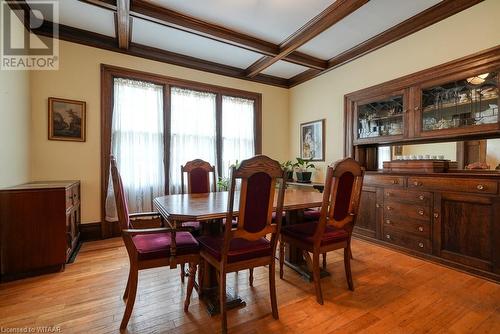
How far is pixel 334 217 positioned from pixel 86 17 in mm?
3562

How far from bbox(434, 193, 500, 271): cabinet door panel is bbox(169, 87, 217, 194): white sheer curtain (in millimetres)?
3248

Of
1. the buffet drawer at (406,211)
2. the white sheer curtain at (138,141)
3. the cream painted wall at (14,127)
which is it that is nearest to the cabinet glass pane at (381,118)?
the buffet drawer at (406,211)

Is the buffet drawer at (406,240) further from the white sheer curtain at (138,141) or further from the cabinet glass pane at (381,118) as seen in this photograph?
the white sheer curtain at (138,141)

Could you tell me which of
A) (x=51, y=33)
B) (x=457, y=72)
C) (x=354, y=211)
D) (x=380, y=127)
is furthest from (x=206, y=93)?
(x=457, y=72)

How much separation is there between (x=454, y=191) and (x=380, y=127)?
1223 millimetres

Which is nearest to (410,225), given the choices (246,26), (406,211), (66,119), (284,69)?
(406,211)

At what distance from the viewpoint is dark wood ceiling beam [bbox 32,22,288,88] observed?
3.02 m

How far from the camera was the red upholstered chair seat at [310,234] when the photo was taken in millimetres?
1893

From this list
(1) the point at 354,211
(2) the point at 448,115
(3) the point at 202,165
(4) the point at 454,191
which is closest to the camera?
(1) the point at 354,211

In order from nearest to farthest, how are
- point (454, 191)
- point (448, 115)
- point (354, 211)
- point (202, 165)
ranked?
point (354, 211) → point (454, 191) → point (448, 115) → point (202, 165)

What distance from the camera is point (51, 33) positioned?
9.76 ft

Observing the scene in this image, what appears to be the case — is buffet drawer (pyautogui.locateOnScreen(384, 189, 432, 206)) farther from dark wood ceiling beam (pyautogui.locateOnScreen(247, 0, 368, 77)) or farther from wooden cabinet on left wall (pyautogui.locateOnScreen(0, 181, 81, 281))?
wooden cabinet on left wall (pyautogui.locateOnScreen(0, 181, 81, 281))

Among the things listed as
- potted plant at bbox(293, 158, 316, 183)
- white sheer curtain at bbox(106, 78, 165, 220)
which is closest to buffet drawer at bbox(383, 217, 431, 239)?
potted plant at bbox(293, 158, 316, 183)

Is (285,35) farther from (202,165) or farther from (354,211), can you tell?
(354,211)
